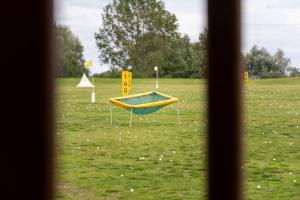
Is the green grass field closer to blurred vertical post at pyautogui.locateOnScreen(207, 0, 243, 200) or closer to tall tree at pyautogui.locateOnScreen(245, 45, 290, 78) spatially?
blurred vertical post at pyautogui.locateOnScreen(207, 0, 243, 200)

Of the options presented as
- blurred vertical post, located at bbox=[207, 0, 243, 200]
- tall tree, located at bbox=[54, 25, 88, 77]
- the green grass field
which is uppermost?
tall tree, located at bbox=[54, 25, 88, 77]

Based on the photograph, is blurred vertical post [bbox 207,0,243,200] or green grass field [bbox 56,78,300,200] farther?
green grass field [bbox 56,78,300,200]

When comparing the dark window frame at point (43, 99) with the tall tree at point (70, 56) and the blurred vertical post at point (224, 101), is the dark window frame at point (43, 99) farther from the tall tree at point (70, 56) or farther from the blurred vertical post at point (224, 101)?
the tall tree at point (70, 56)

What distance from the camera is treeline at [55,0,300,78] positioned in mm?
33094

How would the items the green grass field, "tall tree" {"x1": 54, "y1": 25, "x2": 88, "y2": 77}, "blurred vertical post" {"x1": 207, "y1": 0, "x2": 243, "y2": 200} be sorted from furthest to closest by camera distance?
"tall tree" {"x1": 54, "y1": 25, "x2": 88, "y2": 77} → the green grass field → "blurred vertical post" {"x1": 207, "y1": 0, "x2": 243, "y2": 200}

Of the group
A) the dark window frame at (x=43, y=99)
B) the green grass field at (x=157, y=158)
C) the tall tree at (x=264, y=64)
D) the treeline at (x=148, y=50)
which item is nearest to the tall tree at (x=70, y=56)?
the treeline at (x=148, y=50)

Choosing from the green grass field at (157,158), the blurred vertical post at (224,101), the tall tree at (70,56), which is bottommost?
the green grass field at (157,158)

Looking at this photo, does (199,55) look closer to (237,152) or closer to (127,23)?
(127,23)

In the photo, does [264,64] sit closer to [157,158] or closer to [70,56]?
[70,56]

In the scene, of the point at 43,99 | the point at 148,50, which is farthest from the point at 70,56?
the point at 43,99

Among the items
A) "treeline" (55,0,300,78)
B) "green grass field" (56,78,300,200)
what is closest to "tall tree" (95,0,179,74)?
"treeline" (55,0,300,78)

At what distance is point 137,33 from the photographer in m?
42.7

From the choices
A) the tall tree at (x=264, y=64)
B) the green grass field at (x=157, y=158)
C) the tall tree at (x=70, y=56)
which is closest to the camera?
the green grass field at (x=157, y=158)

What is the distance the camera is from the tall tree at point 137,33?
134 ft
